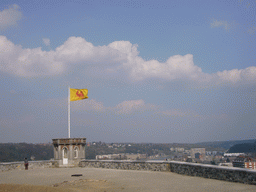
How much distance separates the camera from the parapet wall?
13348 mm

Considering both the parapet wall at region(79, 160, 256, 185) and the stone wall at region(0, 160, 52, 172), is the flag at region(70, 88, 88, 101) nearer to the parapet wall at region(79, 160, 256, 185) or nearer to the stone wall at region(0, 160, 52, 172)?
the parapet wall at region(79, 160, 256, 185)

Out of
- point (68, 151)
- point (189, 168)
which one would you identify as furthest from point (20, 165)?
point (189, 168)

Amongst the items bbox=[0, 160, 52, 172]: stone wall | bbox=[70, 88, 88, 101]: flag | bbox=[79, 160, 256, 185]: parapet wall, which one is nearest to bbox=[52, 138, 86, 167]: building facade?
bbox=[79, 160, 256, 185]: parapet wall

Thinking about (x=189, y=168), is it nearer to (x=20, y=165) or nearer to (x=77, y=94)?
(x=77, y=94)

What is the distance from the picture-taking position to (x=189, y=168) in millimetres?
17672

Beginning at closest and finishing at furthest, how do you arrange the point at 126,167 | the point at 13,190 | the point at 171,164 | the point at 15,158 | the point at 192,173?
the point at 13,190
the point at 192,173
the point at 171,164
the point at 126,167
the point at 15,158

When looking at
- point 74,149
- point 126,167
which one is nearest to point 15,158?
point 74,149

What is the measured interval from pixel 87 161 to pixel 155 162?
867cm

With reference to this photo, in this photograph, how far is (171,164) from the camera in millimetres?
20484

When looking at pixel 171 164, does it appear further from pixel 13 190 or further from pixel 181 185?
pixel 13 190

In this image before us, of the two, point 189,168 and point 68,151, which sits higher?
point 68,151

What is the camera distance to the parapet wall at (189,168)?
13348 millimetres

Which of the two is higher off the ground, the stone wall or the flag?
the flag

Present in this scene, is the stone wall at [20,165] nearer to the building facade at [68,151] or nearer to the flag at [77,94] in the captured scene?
the building facade at [68,151]
